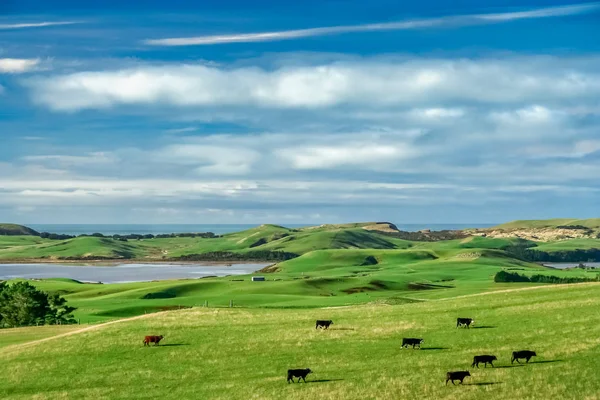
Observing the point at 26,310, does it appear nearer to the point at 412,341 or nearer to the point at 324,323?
the point at 324,323

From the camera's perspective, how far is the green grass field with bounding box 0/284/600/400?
35.4 metres

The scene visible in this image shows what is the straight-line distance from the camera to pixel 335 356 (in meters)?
43.9

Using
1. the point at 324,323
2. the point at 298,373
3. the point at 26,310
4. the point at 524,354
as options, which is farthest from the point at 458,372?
the point at 26,310

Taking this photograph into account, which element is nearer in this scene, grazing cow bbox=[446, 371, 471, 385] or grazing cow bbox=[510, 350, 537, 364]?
grazing cow bbox=[446, 371, 471, 385]

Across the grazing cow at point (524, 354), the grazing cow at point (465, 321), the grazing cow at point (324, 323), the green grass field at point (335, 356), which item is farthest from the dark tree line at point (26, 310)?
the grazing cow at point (524, 354)

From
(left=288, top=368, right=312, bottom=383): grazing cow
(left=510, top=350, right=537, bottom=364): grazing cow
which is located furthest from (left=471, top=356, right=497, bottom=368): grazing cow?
(left=288, top=368, right=312, bottom=383): grazing cow

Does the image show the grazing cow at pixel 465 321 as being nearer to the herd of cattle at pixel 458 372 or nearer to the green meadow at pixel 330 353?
the herd of cattle at pixel 458 372

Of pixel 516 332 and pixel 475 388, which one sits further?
pixel 516 332

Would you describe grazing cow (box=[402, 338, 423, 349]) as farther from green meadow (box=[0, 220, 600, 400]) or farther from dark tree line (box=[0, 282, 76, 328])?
dark tree line (box=[0, 282, 76, 328])

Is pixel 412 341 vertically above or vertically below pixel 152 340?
above

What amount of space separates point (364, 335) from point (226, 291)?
3091 inches

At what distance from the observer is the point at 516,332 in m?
45.9

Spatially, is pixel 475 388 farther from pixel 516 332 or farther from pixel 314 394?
pixel 516 332

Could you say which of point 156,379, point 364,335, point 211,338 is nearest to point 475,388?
point 364,335
